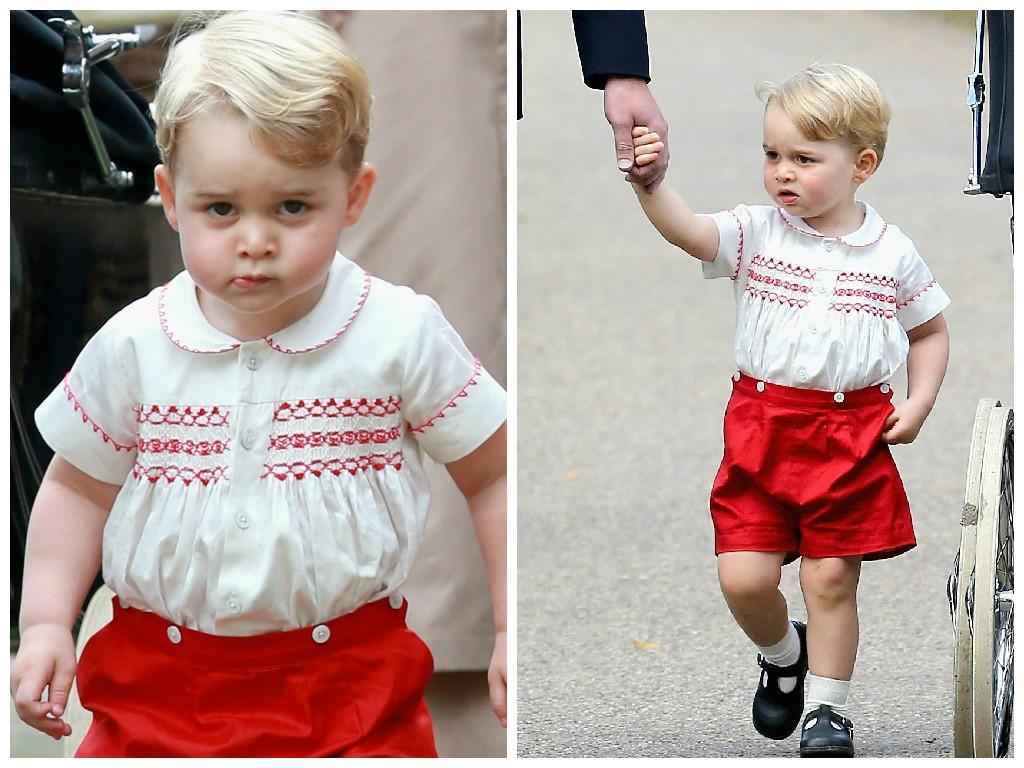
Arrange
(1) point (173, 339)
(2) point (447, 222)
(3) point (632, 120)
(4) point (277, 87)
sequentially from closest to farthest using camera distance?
1. (4) point (277, 87)
2. (1) point (173, 339)
3. (3) point (632, 120)
4. (2) point (447, 222)

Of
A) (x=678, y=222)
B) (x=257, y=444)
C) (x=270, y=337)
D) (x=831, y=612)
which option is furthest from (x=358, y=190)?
(x=831, y=612)

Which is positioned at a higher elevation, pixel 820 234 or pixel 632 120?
pixel 632 120

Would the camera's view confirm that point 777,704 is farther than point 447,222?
No

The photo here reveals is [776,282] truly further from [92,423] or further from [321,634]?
[92,423]

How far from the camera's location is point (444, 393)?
2.05 m

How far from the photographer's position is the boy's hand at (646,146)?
209cm

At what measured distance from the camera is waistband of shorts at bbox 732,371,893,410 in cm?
219

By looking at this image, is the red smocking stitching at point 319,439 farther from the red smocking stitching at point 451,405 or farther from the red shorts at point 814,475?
the red shorts at point 814,475

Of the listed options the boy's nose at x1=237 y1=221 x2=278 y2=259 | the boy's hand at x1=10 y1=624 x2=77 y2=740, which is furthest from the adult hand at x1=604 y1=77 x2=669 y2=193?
the boy's hand at x1=10 y1=624 x2=77 y2=740

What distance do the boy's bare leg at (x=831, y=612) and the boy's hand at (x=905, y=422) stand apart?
174 mm

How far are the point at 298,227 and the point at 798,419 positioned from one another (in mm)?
719

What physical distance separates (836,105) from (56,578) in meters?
1.18

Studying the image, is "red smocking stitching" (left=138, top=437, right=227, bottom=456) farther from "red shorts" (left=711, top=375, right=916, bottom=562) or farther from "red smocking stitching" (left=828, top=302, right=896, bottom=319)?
"red smocking stitching" (left=828, top=302, right=896, bottom=319)

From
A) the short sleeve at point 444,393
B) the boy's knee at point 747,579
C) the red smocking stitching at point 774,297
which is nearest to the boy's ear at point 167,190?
the short sleeve at point 444,393
